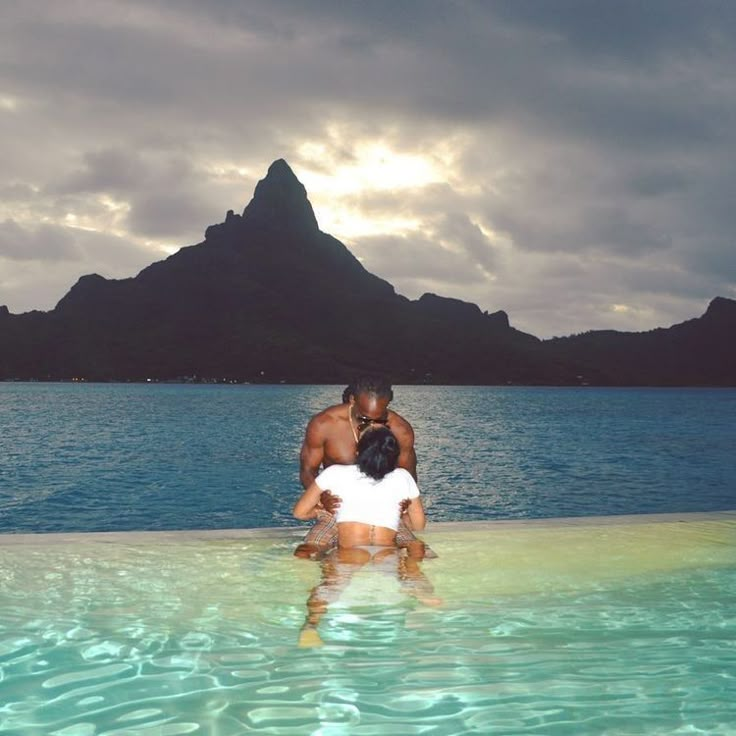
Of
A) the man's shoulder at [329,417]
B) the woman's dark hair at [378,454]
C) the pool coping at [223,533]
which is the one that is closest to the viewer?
the woman's dark hair at [378,454]

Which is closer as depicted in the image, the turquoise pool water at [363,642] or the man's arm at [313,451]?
the turquoise pool water at [363,642]

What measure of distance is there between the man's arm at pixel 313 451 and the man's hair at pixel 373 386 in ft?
1.98

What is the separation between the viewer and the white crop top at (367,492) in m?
6.66

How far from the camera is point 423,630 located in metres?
5.55

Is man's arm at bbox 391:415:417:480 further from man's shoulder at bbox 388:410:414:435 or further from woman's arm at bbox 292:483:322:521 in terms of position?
woman's arm at bbox 292:483:322:521

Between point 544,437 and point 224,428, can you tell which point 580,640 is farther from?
point 224,428

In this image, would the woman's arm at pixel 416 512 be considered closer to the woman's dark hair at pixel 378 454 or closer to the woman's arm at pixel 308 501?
the woman's dark hair at pixel 378 454

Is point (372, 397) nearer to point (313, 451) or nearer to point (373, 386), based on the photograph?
point (373, 386)

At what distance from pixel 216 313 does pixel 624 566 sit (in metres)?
193

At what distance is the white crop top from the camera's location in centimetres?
666

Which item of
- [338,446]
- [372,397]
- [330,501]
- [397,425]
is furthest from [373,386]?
[330,501]

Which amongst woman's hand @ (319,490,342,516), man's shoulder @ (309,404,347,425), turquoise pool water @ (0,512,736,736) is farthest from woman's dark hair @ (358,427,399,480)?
man's shoulder @ (309,404,347,425)

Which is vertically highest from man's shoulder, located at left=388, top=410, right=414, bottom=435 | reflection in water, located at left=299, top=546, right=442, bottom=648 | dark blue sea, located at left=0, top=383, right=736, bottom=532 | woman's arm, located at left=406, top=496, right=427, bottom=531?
man's shoulder, located at left=388, top=410, right=414, bottom=435

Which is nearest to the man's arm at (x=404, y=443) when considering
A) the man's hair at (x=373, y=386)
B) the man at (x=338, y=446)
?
the man at (x=338, y=446)
